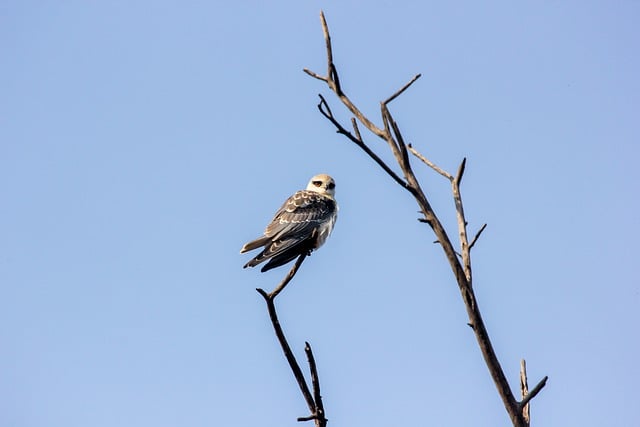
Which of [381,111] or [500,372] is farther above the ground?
[381,111]

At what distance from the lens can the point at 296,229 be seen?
8336mm

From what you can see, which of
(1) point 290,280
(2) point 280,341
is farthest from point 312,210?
(2) point 280,341

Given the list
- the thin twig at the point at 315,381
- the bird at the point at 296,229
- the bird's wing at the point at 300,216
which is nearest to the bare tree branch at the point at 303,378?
the thin twig at the point at 315,381

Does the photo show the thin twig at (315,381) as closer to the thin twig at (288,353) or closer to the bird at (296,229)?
the thin twig at (288,353)

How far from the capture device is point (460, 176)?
14.3 feet

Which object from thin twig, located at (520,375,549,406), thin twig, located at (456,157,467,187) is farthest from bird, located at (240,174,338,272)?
thin twig, located at (520,375,549,406)

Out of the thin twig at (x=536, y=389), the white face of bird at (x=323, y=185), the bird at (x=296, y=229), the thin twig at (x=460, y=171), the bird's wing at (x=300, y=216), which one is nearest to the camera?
the thin twig at (x=536, y=389)

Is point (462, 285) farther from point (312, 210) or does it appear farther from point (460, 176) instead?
point (312, 210)

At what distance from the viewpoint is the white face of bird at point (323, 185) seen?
10250 millimetres

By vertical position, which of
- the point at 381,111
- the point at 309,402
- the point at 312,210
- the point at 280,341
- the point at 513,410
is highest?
the point at 312,210

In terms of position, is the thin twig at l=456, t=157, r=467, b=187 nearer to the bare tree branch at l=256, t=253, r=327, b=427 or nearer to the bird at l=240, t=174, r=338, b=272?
the bare tree branch at l=256, t=253, r=327, b=427

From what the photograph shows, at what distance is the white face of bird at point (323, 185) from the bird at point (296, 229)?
0.81 feet

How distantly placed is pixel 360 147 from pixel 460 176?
0.57 meters

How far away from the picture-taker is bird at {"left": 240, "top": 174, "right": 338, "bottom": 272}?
7641 mm
